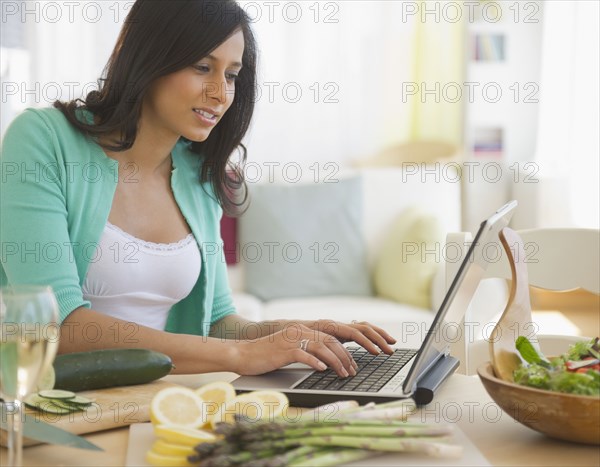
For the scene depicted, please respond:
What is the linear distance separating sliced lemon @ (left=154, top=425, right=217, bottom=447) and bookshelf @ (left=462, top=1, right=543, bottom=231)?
4.10m

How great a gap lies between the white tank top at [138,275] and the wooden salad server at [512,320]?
0.80m

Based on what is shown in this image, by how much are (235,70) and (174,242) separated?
37cm

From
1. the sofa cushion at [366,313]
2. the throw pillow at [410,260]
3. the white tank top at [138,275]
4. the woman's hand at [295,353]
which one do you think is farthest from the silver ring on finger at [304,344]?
the throw pillow at [410,260]

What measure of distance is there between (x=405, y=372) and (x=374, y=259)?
239 centimetres

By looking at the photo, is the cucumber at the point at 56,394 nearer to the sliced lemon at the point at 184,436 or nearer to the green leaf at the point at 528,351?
the sliced lemon at the point at 184,436

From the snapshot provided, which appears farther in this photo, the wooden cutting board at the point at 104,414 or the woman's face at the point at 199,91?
the woman's face at the point at 199,91

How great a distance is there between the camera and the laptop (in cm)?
105

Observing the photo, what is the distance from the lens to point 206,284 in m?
1.83

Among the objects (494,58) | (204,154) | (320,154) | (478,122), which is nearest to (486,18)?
(494,58)

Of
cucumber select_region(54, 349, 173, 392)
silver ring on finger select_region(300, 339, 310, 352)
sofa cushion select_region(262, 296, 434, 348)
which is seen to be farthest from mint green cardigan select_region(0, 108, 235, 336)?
sofa cushion select_region(262, 296, 434, 348)

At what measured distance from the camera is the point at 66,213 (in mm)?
1627

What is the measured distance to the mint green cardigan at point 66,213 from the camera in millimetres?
1524

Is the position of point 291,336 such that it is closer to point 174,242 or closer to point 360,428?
point 360,428

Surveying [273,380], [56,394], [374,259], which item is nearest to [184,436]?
[56,394]
